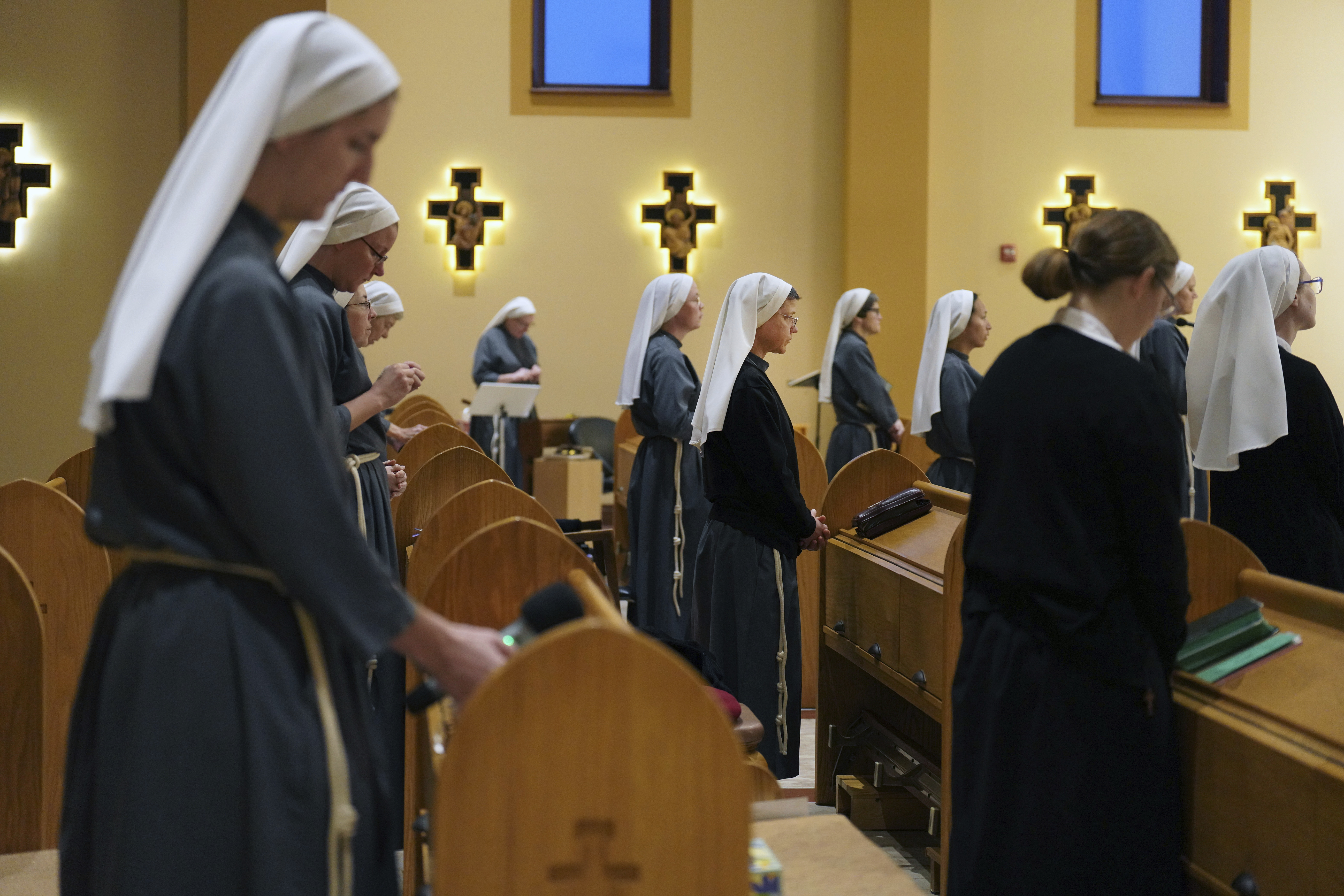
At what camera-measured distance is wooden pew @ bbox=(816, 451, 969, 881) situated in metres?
3.36

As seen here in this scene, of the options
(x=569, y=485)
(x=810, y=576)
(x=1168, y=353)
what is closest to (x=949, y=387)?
(x=1168, y=353)

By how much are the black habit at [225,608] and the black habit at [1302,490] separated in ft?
9.98

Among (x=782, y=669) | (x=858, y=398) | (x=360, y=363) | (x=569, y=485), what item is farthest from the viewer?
(x=569, y=485)

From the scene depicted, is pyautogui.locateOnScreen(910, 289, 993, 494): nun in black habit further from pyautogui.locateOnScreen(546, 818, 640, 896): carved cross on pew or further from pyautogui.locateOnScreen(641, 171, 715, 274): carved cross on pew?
pyautogui.locateOnScreen(546, 818, 640, 896): carved cross on pew

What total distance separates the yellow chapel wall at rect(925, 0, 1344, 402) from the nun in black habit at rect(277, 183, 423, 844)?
26.6 feet

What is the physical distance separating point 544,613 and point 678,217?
959 centimetres

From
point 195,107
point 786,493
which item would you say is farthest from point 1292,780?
point 195,107

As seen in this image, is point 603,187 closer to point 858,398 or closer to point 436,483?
point 858,398

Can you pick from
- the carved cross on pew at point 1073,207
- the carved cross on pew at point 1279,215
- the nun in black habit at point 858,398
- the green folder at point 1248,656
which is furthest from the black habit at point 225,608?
the carved cross on pew at point 1279,215

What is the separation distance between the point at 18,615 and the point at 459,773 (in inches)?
70.2

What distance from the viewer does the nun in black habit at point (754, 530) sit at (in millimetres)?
4078

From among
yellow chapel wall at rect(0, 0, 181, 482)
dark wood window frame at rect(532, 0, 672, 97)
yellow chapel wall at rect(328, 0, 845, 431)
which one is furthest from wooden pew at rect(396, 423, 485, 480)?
dark wood window frame at rect(532, 0, 672, 97)

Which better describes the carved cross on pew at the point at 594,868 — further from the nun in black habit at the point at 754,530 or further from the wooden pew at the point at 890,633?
the nun in black habit at the point at 754,530

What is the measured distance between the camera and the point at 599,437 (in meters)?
10.6
